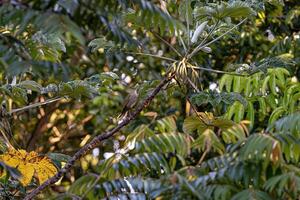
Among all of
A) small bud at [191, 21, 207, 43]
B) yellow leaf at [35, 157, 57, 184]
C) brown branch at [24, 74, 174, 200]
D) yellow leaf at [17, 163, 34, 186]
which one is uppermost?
small bud at [191, 21, 207, 43]

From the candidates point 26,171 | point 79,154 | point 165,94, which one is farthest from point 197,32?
point 26,171

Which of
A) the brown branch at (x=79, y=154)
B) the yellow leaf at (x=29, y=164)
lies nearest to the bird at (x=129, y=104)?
the brown branch at (x=79, y=154)

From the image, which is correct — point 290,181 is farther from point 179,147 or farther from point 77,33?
point 77,33

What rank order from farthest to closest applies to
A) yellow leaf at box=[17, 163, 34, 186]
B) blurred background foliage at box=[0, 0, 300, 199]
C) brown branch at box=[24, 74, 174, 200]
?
yellow leaf at box=[17, 163, 34, 186] → brown branch at box=[24, 74, 174, 200] → blurred background foliage at box=[0, 0, 300, 199]

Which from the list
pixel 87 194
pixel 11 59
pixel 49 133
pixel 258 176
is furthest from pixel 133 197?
pixel 49 133

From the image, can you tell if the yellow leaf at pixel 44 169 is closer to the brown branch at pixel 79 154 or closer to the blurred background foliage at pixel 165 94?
the blurred background foliage at pixel 165 94

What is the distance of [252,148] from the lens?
3.76ft

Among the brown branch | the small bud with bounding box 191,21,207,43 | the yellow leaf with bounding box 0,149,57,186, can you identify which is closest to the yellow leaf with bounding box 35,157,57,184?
the yellow leaf with bounding box 0,149,57,186

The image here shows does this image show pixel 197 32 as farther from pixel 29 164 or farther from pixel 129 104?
pixel 29 164

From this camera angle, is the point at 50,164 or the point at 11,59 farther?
the point at 50,164

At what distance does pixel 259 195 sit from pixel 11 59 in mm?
524

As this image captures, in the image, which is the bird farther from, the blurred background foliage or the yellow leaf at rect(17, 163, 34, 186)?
the yellow leaf at rect(17, 163, 34, 186)

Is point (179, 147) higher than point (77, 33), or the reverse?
point (77, 33)

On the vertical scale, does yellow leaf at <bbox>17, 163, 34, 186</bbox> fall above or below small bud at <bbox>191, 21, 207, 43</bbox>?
below
